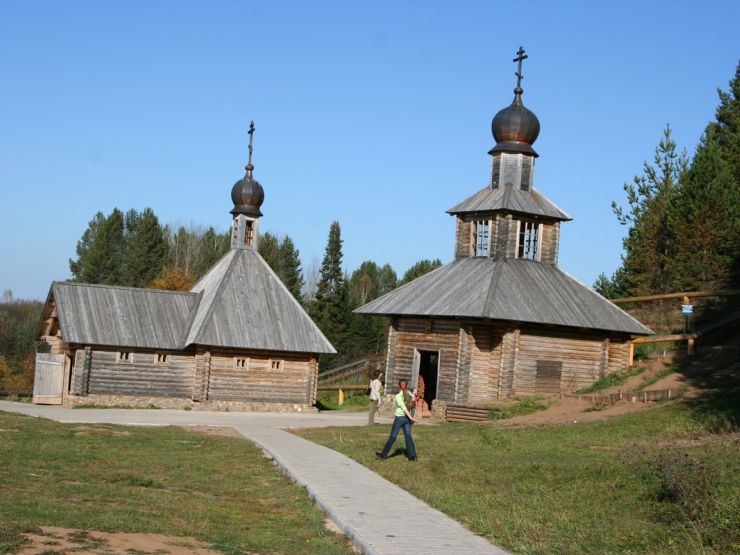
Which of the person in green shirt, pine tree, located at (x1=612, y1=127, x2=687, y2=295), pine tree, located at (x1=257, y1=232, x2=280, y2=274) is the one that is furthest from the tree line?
pine tree, located at (x1=257, y1=232, x2=280, y2=274)

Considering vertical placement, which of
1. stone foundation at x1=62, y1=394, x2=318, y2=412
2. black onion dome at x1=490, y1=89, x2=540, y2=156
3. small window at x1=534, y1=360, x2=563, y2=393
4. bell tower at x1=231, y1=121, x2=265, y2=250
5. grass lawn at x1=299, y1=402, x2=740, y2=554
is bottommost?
stone foundation at x1=62, y1=394, x2=318, y2=412

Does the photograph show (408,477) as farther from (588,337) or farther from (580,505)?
(588,337)

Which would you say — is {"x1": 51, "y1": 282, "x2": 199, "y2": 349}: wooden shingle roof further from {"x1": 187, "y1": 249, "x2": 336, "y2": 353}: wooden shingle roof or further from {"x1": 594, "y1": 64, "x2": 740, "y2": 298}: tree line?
{"x1": 594, "y1": 64, "x2": 740, "y2": 298}: tree line

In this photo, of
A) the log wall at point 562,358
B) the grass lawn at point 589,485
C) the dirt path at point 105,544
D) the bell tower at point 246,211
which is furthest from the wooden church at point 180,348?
the dirt path at point 105,544

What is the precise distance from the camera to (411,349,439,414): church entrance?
3616 centimetres

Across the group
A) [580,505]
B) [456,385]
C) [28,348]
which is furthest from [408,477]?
[28,348]

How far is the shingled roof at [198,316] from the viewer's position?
37406 millimetres

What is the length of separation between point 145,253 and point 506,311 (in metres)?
57.7

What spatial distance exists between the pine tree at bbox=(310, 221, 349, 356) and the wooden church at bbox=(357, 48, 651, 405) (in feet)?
109

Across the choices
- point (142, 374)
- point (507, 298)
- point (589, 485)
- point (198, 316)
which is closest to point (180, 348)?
point (142, 374)

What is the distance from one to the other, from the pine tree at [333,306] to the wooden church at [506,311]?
33.4 m

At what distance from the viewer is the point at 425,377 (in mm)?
38906

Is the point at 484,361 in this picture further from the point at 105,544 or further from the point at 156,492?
the point at 105,544

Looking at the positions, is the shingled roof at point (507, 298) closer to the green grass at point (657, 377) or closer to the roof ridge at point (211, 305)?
the green grass at point (657, 377)
